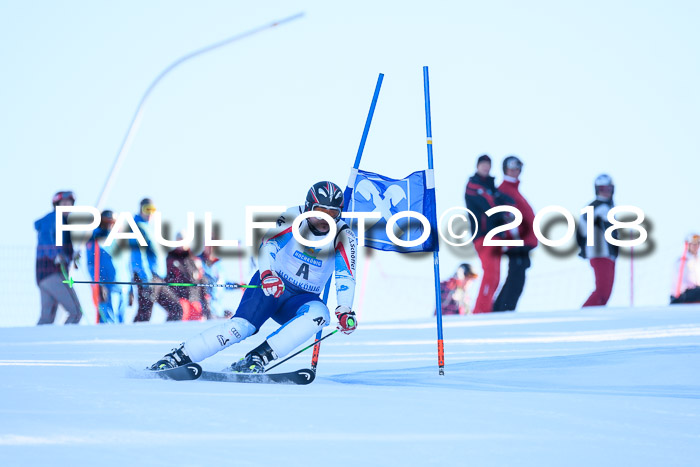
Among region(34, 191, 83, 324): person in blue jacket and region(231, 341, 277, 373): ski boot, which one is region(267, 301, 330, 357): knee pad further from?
region(34, 191, 83, 324): person in blue jacket

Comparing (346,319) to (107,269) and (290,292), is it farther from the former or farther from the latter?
(107,269)

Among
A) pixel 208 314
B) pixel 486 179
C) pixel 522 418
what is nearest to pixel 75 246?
pixel 208 314

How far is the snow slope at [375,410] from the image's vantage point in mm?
3895

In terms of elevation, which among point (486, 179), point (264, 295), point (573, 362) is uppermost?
point (486, 179)

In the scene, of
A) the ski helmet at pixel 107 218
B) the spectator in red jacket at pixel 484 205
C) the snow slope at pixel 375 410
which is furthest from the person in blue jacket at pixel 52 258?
the spectator in red jacket at pixel 484 205

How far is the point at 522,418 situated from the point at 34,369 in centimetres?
A: 329

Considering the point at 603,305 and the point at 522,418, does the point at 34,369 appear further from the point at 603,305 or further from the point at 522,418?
the point at 603,305

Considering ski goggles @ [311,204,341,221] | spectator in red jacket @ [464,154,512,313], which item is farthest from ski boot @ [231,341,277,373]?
A: spectator in red jacket @ [464,154,512,313]

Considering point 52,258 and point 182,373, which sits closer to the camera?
point 182,373

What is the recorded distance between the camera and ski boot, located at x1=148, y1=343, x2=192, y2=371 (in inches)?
257

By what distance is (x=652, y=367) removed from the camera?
759cm

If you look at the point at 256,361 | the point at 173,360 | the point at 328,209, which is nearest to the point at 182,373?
the point at 173,360

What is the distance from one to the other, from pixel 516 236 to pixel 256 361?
5222 mm

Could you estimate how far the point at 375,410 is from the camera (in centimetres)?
496
